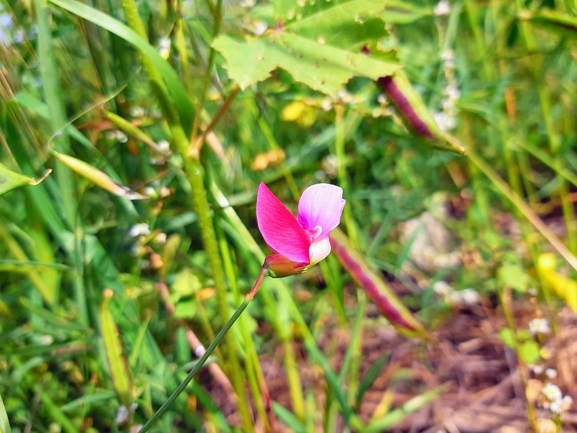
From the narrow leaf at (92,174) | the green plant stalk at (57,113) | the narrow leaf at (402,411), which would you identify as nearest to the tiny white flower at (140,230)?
the green plant stalk at (57,113)

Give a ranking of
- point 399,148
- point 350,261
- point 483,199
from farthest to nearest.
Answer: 1. point 399,148
2. point 483,199
3. point 350,261

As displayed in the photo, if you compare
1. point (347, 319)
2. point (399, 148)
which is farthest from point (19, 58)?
point (399, 148)

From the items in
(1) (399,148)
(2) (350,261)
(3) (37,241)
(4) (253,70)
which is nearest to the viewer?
(4) (253,70)

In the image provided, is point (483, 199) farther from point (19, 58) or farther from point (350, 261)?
point (19, 58)

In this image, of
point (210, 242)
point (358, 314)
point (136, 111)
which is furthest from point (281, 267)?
point (136, 111)

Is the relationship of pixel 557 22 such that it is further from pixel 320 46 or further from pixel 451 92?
pixel 320 46

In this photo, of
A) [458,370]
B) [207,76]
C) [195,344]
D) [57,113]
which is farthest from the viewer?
[458,370]

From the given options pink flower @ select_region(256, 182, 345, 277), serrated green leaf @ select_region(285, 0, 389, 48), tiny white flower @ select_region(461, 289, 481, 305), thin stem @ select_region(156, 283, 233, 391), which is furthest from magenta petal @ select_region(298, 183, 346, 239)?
tiny white flower @ select_region(461, 289, 481, 305)
